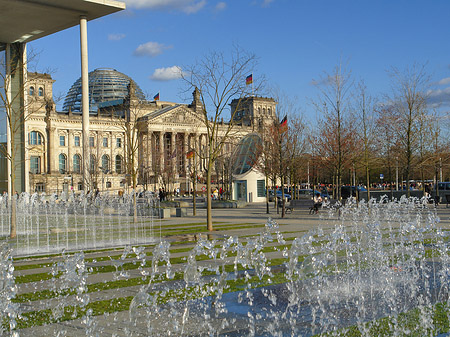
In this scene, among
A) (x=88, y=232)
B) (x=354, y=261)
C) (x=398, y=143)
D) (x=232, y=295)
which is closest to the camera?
(x=232, y=295)

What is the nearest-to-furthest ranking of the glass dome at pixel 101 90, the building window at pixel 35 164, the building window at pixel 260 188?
the building window at pixel 260 188 < the building window at pixel 35 164 < the glass dome at pixel 101 90

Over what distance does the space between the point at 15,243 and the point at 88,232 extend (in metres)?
3.62

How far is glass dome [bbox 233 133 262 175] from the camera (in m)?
42.2

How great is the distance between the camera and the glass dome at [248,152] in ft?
139

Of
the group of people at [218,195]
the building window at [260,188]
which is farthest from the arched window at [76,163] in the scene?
the building window at [260,188]

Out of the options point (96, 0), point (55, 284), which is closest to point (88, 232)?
point (55, 284)

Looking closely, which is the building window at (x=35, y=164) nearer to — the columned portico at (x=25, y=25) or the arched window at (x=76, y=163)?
the arched window at (x=76, y=163)

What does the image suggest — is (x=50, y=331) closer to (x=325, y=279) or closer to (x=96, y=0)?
(x=325, y=279)

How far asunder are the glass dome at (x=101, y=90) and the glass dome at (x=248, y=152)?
6428 centimetres

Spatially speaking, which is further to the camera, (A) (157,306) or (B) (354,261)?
(B) (354,261)

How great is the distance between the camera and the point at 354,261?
1189 cm

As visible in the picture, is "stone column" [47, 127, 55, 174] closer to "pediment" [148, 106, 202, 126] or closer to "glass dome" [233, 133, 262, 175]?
"pediment" [148, 106, 202, 126]

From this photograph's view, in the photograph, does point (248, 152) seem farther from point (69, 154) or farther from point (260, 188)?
point (69, 154)

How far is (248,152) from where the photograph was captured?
153 feet
